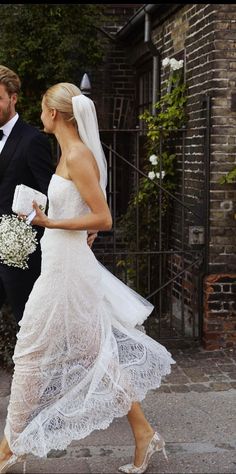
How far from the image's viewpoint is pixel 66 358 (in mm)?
3768

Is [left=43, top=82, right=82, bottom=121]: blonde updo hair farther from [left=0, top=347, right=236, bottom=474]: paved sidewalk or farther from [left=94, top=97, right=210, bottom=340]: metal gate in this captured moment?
[left=94, top=97, right=210, bottom=340]: metal gate

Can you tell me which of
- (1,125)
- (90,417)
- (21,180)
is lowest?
(90,417)

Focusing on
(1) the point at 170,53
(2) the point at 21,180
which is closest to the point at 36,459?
(2) the point at 21,180

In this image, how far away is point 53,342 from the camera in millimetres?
3734

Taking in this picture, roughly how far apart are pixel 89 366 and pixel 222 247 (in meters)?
2.67

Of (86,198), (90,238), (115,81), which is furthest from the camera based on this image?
(115,81)

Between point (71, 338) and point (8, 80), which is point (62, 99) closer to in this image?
point (8, 80)

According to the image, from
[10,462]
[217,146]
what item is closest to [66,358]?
[10,462]

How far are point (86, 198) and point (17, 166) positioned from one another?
843mm

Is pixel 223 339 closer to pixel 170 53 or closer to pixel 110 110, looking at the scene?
pixel 170 53

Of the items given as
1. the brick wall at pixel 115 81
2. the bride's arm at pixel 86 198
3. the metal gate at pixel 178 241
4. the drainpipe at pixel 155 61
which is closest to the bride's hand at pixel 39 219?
the bride's arm at pixel 86 198

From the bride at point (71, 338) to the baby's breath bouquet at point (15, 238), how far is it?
101 millimetres

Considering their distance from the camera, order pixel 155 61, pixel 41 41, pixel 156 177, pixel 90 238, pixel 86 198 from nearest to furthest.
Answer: pixel 86 198
pixel 90 238
pixel 156 177
pixel 155 61
pixel 41 41

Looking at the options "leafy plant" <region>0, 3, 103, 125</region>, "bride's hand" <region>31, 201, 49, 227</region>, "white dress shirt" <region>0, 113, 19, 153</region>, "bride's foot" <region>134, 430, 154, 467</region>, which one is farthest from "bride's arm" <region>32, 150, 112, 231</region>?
"leafy plant" <region>0, 3, 103, 125</region>
